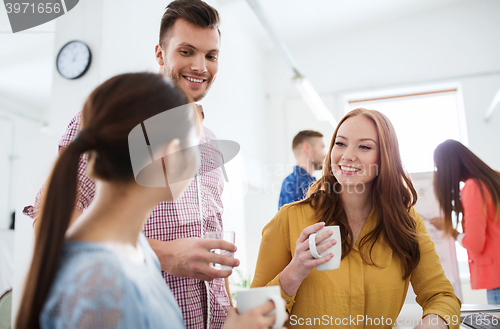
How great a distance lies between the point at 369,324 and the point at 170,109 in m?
0.93

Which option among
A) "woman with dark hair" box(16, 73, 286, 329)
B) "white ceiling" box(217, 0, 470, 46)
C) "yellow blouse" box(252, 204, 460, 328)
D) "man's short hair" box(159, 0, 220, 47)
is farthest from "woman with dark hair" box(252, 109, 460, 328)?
"white ceiling" box(217, 0, 470, 46)

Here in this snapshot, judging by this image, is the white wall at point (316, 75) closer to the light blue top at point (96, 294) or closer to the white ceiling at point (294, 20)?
the white ceiling at point (294, 20)

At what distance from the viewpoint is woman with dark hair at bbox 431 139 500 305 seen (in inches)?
79.5

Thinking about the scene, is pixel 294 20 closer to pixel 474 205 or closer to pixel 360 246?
pixel 474 205

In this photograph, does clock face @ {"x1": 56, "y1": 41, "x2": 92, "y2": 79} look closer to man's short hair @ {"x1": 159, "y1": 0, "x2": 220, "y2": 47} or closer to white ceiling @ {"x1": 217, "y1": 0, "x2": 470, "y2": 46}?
man's short hair @ {"x1": 159, "y1": 0, "x2": 220, "y2": 47}

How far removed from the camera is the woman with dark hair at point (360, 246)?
112 centimetres

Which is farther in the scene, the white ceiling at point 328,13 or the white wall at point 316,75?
the white ceiling at point 328,13

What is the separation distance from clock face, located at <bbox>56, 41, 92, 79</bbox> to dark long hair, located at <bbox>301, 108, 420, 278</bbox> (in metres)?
1.45

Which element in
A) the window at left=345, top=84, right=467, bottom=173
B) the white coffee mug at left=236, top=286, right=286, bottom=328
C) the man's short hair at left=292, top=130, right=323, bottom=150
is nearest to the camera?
the white coffee mug at left=236, top=286, right=286, bottom=328

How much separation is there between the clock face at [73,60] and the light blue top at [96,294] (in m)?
1.77

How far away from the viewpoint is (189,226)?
3.29 feet

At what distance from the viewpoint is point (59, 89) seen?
206 cm

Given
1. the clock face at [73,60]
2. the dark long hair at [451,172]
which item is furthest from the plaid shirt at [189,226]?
the dark long hair at [451,172]

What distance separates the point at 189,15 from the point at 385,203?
94cm
